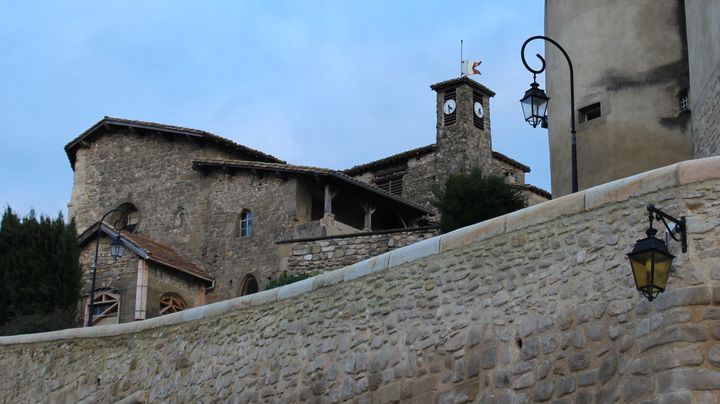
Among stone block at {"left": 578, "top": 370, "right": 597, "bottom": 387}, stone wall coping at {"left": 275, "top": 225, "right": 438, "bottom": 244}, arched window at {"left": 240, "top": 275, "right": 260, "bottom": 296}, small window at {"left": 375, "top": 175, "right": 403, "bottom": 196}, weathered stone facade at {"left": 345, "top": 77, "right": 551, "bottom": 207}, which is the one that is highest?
weathered stone facade at {"left": 345, "top": 77, "right": 551, "bottom": 207}

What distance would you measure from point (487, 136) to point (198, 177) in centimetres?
1311

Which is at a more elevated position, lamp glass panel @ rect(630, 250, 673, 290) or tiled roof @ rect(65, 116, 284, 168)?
tiled roof @ rect(65, 116, 284, 168)

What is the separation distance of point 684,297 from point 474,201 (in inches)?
597

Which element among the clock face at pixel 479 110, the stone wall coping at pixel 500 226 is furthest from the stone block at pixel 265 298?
the clock face at pixel 479 110

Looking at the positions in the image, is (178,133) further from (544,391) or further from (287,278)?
(544,391)

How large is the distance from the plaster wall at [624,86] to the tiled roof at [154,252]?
12398 millimetres

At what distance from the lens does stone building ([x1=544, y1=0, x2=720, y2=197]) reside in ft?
65.3

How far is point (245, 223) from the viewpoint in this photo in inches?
1252

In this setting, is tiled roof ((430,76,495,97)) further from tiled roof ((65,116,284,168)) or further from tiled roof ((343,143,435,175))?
tiled roof ((65,116,284,168))

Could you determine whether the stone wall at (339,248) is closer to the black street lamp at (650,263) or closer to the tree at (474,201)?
the tree at (474,201)

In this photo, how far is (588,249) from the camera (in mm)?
11047

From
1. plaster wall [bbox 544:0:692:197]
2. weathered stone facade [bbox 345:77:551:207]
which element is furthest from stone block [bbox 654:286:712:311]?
weathered stone facade [bbox 345:77:551:207]

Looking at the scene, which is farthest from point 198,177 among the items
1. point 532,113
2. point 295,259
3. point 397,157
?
point 532,113

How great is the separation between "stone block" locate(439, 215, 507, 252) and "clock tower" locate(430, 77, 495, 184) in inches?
1070
